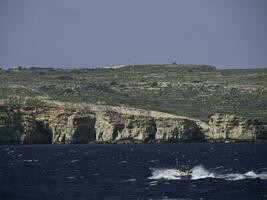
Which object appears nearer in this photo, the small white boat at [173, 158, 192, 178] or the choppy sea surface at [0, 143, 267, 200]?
the choppy sea surface at [0, 143, 267, 200]

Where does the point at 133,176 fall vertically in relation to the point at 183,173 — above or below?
below

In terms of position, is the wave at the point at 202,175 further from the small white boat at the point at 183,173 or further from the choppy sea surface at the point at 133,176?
the small white boat at the point at 183,173

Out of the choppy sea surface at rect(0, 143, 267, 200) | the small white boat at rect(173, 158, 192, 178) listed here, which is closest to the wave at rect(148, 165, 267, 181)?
the choppy sea surface at rect(0, 143, 267, 200)

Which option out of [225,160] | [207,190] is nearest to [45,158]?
[225,160]

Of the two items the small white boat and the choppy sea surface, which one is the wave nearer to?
the choppy sea surface

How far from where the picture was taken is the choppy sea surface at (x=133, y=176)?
87625 mm

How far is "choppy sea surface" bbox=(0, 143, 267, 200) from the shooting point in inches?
3450

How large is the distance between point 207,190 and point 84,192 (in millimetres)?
11078

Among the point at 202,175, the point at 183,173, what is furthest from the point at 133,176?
the point at 202,175

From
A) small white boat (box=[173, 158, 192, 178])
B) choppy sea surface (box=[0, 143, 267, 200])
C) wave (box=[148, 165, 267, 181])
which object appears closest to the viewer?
choppy sea surface (box=[0, 143, 267, 200])

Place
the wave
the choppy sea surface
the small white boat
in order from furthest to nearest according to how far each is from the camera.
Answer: the small white boat
the wave
the choppy sea surface

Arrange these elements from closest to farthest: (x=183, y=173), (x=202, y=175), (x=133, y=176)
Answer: (x=202, y=175) → (x=183, y=173) → (x=133, y=176)

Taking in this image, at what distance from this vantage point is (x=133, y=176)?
355ft

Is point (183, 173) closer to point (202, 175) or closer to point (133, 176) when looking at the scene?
point (202, 175)
